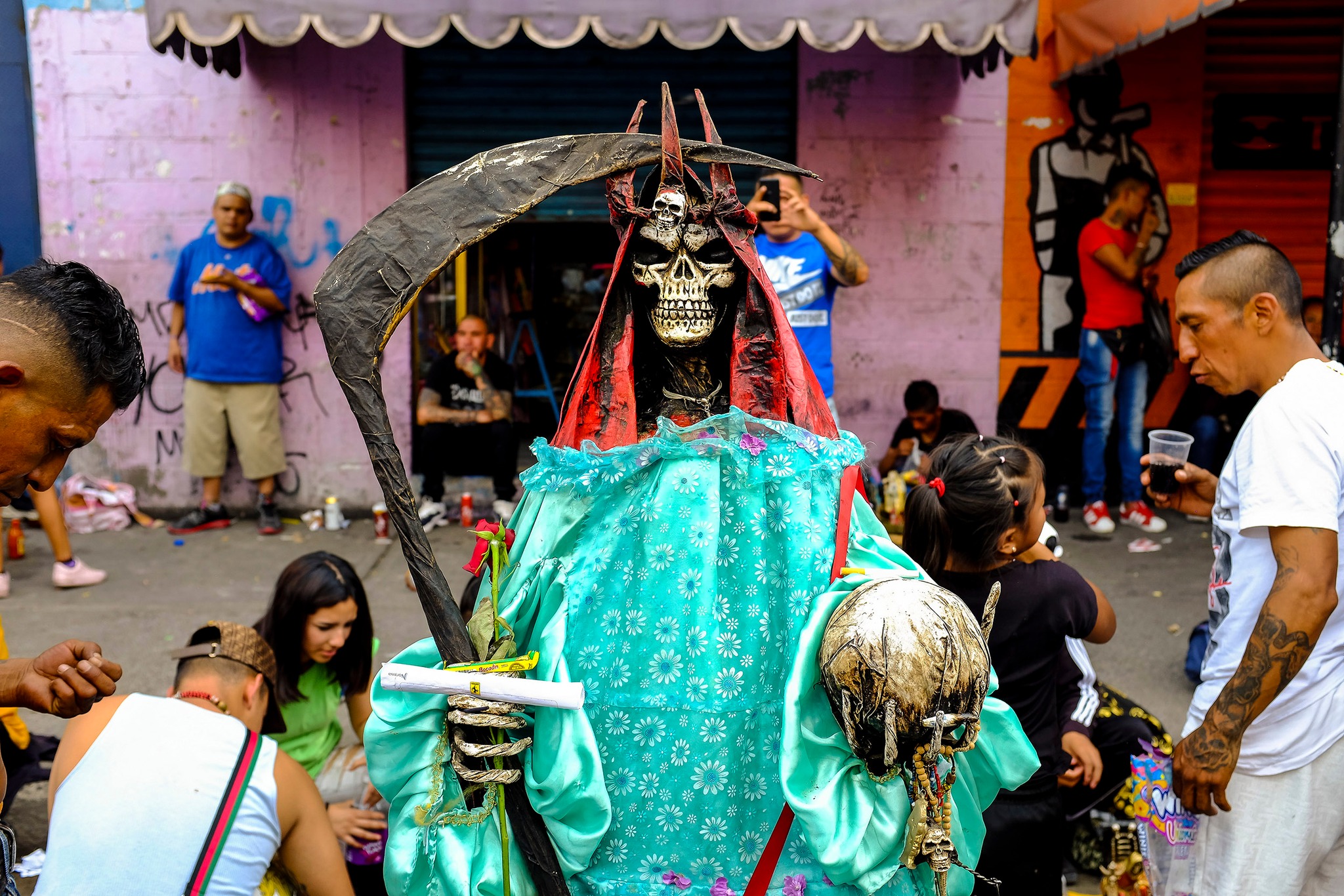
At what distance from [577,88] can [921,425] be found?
310 centimetres

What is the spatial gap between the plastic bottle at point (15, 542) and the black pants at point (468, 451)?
2.33 m

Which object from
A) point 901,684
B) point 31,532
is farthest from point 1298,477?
point 31,532

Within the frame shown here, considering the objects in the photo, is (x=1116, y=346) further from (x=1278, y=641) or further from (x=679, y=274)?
(x=679, y=274)

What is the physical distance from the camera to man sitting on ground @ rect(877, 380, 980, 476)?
6516 mm

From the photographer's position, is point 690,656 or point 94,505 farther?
point 94,505

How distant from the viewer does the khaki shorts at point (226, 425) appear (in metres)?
6.96

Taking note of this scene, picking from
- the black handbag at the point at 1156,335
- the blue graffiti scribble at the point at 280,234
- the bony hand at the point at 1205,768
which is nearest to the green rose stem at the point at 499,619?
the bony hand at the point at 1205,768

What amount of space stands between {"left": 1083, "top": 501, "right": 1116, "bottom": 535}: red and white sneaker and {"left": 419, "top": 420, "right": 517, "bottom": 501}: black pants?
12.3 feet

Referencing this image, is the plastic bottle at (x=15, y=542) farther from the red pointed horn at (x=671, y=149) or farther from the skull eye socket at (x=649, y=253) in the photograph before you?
the red pointed horn at (x=671, y=149)

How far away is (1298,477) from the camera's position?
2277 mm

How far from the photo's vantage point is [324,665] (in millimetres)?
3545

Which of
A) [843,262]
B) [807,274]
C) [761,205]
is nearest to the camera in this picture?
[761,205]

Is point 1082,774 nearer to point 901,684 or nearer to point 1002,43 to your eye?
point 901,684

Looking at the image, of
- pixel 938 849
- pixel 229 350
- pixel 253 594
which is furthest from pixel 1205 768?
pixel 229 350
